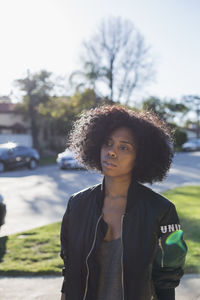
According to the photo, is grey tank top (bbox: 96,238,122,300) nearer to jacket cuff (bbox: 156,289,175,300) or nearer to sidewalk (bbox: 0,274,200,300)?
jacket cuff (bbox: 156,289,175,300)

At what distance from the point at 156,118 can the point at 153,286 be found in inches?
38.0

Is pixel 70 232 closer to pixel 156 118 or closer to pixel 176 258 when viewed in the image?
pixel 176 258

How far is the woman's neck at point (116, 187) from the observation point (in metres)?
2.03

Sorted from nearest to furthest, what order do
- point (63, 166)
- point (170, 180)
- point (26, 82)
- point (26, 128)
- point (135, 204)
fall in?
1. point (135, 204)
2. point (170, 180)
3. point (63, 166)
4. point (26, 82)
5. point (26, 128)

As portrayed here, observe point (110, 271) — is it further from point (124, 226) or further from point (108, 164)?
point (108, 164)

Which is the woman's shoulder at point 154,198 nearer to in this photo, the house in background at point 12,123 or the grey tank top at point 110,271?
the grey tank top at point 110,271

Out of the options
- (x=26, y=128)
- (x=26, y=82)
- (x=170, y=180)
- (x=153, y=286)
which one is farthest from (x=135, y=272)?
(x=26, y=128)

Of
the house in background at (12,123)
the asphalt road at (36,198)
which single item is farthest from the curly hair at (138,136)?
the house in background at (12,123)

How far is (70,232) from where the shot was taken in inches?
77.7

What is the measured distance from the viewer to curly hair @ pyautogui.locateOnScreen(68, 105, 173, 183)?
2.09 metres

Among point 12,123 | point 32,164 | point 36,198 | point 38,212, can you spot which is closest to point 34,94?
point 12,123

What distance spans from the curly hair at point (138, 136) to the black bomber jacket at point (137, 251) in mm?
258

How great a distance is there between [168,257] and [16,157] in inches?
733

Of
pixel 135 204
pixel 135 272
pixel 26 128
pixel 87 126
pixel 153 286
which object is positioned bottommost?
pixel 26 128
